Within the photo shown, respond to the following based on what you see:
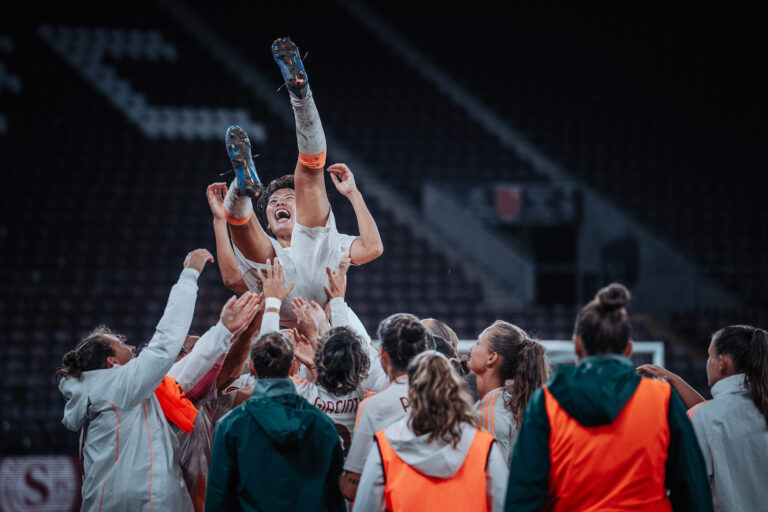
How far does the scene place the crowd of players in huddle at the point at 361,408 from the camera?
2.33 metres

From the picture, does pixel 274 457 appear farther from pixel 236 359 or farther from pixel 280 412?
pixel 236 359

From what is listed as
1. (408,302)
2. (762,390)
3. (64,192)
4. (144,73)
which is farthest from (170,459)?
(144,73)

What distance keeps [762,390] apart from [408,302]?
8.19m

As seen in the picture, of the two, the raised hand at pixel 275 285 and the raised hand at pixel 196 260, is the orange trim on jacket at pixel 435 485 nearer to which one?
the raised hand at pixel 275 285

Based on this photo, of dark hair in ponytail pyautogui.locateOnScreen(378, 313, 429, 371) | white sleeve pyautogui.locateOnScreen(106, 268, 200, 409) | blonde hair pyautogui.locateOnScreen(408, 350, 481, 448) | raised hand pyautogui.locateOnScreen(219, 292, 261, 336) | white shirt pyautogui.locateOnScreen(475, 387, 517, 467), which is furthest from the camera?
raised hand pyautogui.locateOnScreen(219, 292, 261, 336)

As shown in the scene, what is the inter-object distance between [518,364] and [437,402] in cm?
96

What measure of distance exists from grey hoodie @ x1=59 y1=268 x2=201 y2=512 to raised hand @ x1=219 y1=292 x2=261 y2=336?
181 mm

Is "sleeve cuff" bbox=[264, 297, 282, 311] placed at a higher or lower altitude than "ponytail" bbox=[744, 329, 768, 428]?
higher

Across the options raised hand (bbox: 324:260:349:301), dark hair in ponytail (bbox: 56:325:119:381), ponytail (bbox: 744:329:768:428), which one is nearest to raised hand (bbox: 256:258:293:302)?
raised hand (bbox: 324:260:349:301)

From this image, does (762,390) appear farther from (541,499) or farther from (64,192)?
(64,192)

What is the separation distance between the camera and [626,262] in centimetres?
1330

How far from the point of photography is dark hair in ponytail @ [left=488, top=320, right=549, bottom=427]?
3.19m

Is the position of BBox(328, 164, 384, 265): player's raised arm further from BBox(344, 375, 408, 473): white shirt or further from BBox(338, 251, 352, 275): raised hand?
BBox(344, 375, 408, 473): white shirt

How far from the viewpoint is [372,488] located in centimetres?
243
